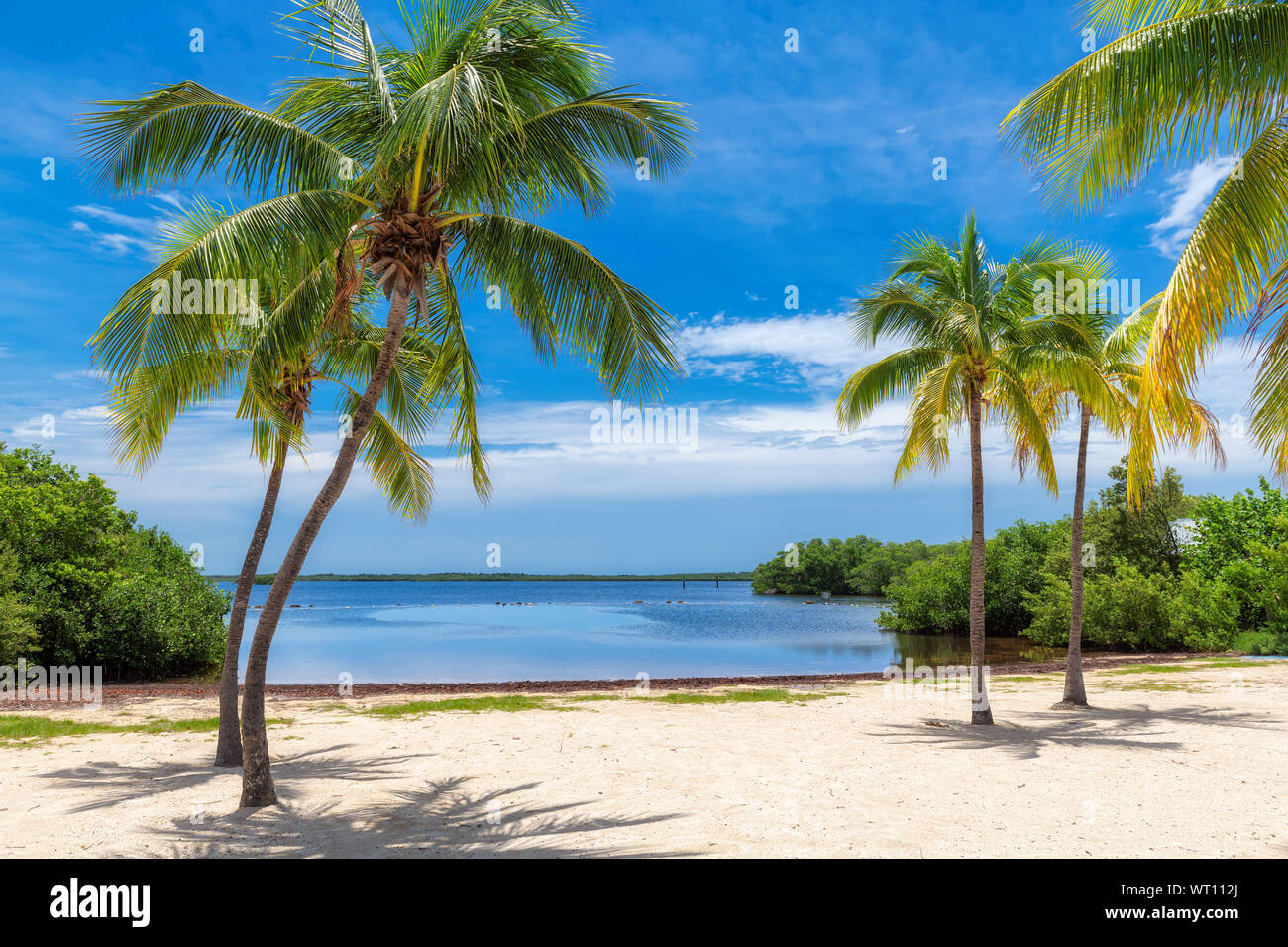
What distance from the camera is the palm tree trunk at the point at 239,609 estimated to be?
9453 mm

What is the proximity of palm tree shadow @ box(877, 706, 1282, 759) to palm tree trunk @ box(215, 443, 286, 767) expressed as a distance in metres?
9.31

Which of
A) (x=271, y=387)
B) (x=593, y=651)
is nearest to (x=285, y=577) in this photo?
(x=271, y=387)

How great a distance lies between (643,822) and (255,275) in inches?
246

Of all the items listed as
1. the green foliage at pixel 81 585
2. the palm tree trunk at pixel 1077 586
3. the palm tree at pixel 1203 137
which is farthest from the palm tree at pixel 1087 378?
the green foliage at pixel 81 585

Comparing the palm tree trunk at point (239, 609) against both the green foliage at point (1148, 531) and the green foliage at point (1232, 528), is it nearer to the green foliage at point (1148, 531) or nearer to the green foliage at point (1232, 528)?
the green foliage at point (1232, 528)

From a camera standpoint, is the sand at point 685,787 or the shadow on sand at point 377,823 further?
the sand at point 685,787

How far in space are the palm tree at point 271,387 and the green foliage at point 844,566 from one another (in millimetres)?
93443

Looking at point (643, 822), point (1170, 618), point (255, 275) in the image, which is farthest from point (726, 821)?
point (1170, 618)

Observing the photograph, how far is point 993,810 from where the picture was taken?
7.04 meters

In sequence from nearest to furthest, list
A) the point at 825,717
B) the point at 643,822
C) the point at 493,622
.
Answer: the point at 643,822 → the point at 825,717 → the point at 493,622

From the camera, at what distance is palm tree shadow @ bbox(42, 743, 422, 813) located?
7.99 meters

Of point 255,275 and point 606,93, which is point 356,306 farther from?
point 606,93

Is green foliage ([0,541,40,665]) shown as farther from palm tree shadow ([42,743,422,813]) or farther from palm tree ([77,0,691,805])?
palm tree ([77,0,691,805])

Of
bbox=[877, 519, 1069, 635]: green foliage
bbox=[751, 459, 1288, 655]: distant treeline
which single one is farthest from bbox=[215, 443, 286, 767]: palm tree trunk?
bbox=[877, 519, 1069, 635]: green foliage
